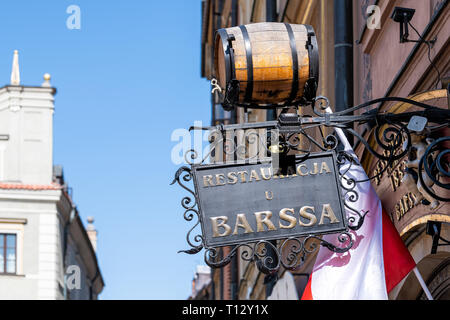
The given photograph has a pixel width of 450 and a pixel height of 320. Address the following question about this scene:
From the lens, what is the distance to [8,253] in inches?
1216

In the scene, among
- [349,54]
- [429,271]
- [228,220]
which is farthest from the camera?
[349,54]

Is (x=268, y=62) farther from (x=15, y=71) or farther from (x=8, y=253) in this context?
(x=15, y=71)

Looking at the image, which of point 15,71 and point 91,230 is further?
point 91,230

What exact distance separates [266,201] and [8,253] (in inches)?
986

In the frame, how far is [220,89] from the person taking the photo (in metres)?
7.17

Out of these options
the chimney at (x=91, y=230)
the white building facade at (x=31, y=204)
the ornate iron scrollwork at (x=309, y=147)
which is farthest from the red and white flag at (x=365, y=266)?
the chimney at (x=91, y=230)

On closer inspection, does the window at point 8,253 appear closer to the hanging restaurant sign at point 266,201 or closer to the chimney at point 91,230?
the chimney at point 91,230

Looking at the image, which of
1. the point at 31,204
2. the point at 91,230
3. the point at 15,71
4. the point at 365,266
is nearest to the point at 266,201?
the point at 365,266

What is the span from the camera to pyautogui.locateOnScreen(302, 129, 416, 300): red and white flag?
7879 millimetres

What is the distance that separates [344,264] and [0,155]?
2558 centimetres

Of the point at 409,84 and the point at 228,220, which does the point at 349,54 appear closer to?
the point at 409,84

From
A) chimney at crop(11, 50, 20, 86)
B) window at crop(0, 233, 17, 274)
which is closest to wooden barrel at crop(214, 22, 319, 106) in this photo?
window at crop(0, 233, 17, 274)

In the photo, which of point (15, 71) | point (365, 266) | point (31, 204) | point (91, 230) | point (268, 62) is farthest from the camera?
point (91, 230)
